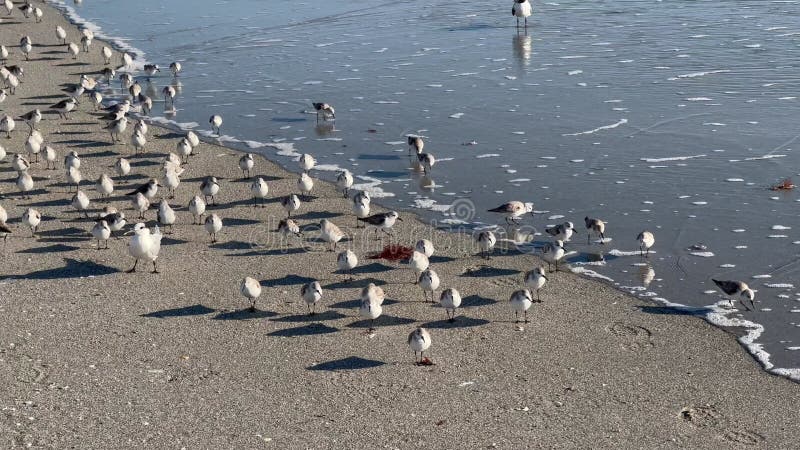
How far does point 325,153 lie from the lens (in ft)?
76.5

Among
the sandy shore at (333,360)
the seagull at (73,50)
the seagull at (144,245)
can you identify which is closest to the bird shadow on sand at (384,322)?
the sandy shore at (333,360)

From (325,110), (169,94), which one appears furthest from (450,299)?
(169,94)

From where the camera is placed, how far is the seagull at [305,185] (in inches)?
770

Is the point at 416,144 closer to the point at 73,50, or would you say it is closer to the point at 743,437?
the point at 743,437

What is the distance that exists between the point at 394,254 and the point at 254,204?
402 centimetres

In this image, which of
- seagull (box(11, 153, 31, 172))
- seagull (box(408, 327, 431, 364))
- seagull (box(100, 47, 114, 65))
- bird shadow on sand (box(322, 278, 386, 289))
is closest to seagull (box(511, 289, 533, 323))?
seagull (box(408, 327, 431, 364))

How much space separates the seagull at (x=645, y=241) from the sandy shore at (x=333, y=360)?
52.4 inches

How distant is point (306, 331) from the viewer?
1405cm

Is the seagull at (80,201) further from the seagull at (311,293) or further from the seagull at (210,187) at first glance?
the seagull at (311,293)

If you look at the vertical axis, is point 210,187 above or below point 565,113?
above

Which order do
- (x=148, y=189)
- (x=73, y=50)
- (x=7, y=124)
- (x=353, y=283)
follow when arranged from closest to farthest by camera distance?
(x=353, y=283) → (x=148, y=189) → (x=7, y=124) → (x=73, y=50)

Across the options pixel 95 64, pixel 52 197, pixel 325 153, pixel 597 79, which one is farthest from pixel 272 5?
pixel 52 197

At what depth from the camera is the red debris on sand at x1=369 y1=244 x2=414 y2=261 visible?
16.8 m

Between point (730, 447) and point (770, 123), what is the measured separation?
14.1 metres
